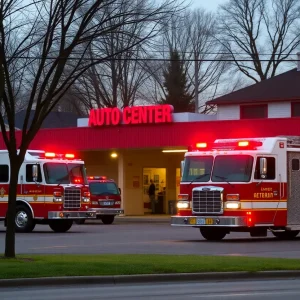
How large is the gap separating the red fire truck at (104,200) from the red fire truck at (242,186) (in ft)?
45.1

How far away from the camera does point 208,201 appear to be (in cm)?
2630

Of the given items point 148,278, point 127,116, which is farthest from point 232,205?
point 127,116

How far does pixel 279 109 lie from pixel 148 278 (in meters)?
36.2

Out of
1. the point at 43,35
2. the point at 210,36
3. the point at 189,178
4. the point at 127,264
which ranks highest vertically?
the point at 210,36

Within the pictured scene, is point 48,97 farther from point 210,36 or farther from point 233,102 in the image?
point 210,36

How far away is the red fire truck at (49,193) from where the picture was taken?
3234 centimetres

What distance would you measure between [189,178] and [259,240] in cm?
293

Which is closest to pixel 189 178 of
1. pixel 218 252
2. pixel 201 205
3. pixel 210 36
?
pixel 201 205

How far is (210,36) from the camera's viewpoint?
73.8 meters

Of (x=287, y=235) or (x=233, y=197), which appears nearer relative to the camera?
Answer: (x=233, y=197)

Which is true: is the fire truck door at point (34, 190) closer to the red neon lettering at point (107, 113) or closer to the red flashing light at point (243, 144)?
the red flashing light at point (243, 144)

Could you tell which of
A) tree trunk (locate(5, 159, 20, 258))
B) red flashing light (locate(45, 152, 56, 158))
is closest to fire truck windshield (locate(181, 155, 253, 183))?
red flashing light (locate(45, 152, 56, 158))

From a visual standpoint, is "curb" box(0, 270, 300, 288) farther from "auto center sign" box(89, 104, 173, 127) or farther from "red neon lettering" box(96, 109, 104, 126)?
"red neon lettering" box(96, 109, 104, 126)

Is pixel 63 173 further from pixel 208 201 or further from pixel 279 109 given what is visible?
pixel 279 109
